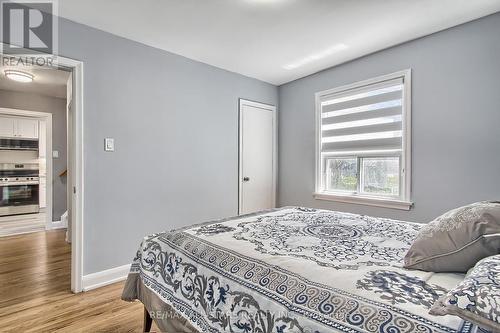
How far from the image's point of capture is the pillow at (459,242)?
930 mm

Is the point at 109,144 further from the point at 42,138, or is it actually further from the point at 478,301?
the point at 42,138

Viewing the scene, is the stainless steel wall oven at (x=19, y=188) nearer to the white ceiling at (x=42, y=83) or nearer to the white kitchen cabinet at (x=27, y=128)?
the white kitchen cabinet at (x=27, y=128)

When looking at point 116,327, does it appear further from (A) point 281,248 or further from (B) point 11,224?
(B) point 11,224

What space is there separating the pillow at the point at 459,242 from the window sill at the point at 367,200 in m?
1.78

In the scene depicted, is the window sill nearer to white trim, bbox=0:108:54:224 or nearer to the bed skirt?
the bed skirt

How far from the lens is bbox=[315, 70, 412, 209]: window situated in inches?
109

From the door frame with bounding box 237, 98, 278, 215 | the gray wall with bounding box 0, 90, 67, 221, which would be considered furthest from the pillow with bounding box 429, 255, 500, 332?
the gray wall with bounding box 0, 90, 67, 221

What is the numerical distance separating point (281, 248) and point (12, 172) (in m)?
6.19

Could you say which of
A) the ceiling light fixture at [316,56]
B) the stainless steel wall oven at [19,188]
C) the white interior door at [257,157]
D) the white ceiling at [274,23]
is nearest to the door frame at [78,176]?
the white ceiling at [274,23]

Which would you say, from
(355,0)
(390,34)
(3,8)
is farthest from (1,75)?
(390,34)

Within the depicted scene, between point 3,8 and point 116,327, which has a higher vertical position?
point 3,8

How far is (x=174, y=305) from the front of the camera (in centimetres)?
130

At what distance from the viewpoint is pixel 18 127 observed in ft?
16.2

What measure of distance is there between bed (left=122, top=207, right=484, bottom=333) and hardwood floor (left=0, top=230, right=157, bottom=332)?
0.55 m
